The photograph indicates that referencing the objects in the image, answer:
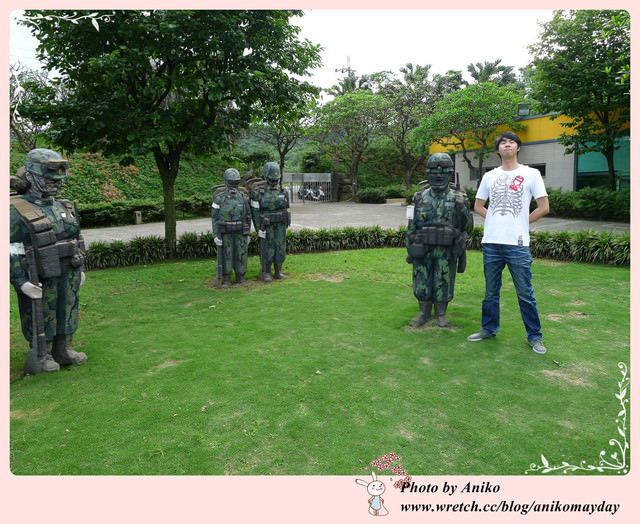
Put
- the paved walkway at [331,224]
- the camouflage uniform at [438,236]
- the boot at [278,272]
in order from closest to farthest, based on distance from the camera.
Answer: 1. the camouflage uniform at [438,236]
2. the boot at [278,272]
3. the paved walkway at [331,224]

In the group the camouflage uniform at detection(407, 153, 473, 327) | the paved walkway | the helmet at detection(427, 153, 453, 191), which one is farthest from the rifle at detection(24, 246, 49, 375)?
the paved walkway

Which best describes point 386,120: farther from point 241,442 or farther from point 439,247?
point 241,442

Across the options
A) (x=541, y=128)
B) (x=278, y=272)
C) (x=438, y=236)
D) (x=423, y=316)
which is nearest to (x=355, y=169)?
(x=541, y=128)

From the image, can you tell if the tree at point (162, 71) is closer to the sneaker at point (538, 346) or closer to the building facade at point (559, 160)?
the sneaker at point (538, 346)

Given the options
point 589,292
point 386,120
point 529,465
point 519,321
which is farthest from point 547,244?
point 386,120

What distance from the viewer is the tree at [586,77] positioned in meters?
16.1

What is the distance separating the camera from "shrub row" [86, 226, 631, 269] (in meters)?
9.95

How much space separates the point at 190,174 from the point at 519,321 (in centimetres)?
2514

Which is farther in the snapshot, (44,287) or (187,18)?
(187,18)

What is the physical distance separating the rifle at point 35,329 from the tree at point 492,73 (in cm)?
4088

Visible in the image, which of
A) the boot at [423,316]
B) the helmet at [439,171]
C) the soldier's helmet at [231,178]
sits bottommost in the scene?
the boot at [423,316]

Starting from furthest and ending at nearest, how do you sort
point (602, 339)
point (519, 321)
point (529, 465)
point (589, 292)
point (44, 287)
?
point (589, 292) < point (519, 321) < point (602, 339) < point (44, 287) < point (529, 465)

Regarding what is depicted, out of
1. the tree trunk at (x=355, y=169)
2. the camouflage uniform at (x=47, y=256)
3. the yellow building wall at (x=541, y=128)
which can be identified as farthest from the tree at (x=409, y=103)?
the camouflage uniform at (x=47, y=256)
